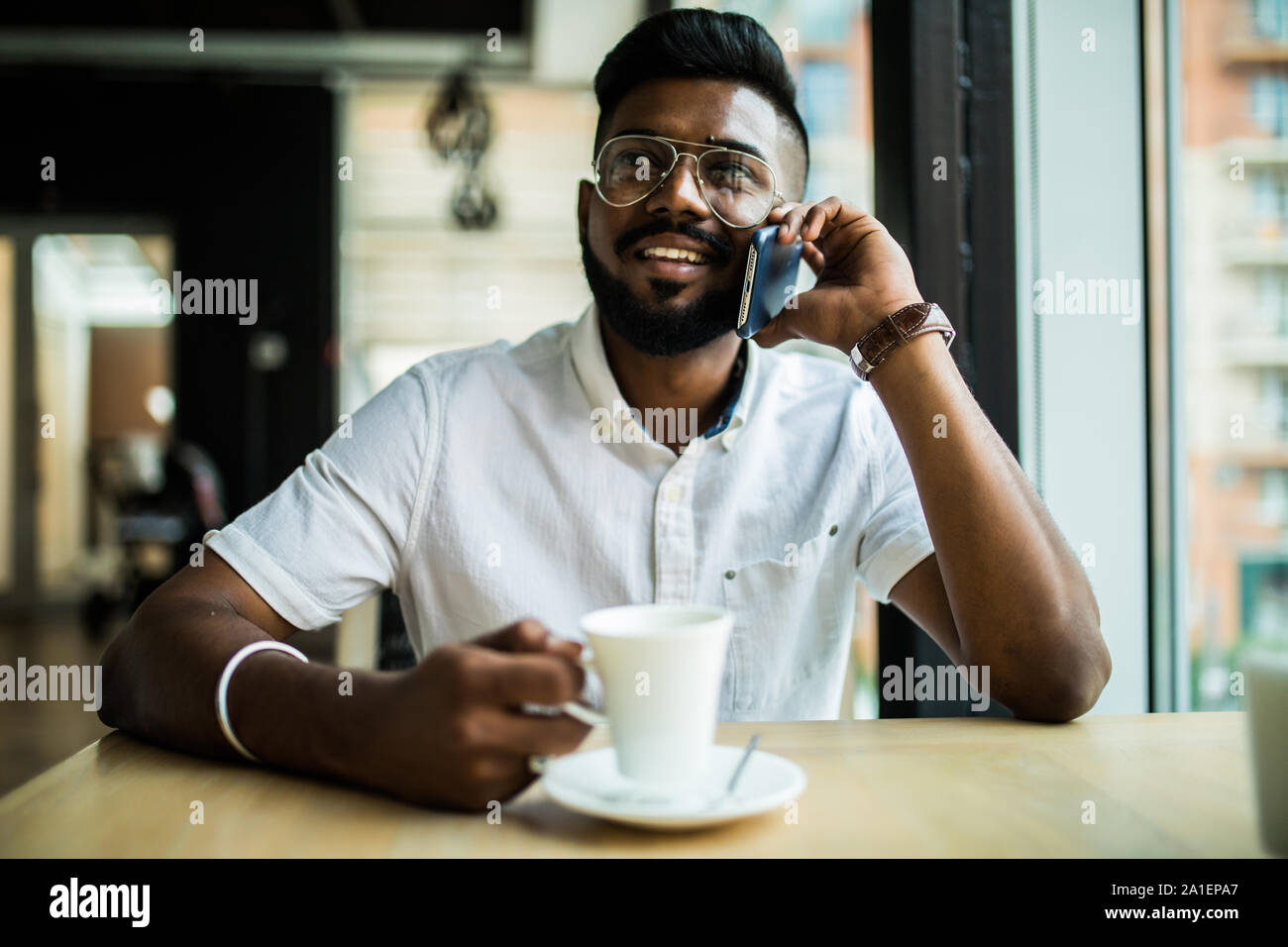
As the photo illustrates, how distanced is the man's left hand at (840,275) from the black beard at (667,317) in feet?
0.22

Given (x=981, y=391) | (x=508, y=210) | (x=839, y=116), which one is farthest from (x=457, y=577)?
(x=508, y=210)

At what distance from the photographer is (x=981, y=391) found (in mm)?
1748

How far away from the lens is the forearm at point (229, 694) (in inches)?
33.1

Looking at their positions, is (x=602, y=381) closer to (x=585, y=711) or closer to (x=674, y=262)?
(x=674, y=262)

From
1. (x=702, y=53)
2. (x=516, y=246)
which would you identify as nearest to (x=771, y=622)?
(x=702, y=53)

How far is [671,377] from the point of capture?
1.59 meters

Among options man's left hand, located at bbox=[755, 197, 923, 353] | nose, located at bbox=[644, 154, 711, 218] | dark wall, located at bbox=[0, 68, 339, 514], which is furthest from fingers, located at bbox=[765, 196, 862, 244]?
dark wall, located at bbox=[0, 68, 339, 514]

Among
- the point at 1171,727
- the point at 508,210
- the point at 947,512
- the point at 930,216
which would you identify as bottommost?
the point at 1171,727

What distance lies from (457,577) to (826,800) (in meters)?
0.73

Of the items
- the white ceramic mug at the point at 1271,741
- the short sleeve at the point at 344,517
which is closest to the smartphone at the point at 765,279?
the short sleeve at the point at 344,517

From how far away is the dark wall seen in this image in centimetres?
743

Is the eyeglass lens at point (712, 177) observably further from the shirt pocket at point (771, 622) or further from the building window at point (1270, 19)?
the building window at point (1270, 19)

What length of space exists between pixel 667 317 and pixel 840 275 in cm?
26

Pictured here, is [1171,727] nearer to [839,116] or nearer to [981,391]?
[981,391]
